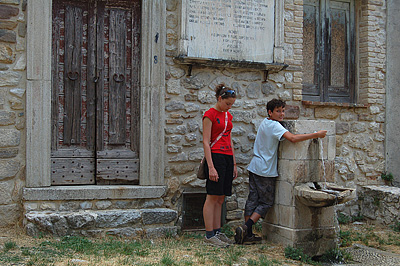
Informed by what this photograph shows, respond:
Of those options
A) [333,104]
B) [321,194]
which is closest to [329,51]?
[333,104]

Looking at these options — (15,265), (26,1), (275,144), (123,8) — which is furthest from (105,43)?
(15,265)

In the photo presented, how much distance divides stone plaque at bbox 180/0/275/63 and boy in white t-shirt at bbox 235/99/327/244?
1.25 metres

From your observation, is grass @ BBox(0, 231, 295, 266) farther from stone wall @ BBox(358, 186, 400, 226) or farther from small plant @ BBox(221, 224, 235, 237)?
stone wall @ BBox(358, 186, 400, 226)

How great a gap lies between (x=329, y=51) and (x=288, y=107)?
1.44 meters

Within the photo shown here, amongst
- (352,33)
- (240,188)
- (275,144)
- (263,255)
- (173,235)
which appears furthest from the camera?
(352,33)

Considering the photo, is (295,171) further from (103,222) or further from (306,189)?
(103,222)

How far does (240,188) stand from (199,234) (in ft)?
2.92

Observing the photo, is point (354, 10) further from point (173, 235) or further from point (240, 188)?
point (173, 235)

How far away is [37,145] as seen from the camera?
18.3 ft

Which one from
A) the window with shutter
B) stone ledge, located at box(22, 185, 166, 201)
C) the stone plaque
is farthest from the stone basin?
the window with shutter

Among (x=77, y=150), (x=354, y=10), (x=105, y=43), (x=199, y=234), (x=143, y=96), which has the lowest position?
(x=199, y=234)

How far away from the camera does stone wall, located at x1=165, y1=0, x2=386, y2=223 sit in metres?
6.09

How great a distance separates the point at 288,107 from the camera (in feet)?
22.2

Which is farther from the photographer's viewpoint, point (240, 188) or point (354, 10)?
point (354, 10)
